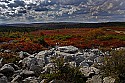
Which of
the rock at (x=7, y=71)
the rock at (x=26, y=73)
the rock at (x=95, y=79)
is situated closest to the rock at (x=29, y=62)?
the rock at (x=7, y=71)

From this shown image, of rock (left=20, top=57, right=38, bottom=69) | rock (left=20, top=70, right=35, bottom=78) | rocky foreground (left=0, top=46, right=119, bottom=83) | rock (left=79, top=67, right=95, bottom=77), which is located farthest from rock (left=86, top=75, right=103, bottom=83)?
rock (left=20, top=57, right=38, bottom=69)

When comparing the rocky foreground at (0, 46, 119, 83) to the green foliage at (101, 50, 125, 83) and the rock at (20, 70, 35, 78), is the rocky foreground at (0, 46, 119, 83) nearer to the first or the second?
the rock at (20, 70, 35, 78)

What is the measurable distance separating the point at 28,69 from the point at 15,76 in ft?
7.73

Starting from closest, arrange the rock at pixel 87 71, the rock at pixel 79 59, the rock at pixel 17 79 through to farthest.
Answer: the rock at pixel 87 71 → the rock at pixel 17 79 → the rock at pixel 79 59

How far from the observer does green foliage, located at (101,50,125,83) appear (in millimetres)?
19766

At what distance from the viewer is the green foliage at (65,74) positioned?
67.9ft

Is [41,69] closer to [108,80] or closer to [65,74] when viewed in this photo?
[65,74]

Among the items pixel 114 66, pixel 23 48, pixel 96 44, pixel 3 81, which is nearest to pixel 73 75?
pixel 114 66

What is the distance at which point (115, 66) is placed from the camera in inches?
792

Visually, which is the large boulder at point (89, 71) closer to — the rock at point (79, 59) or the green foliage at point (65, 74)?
the green foliage at point (65, 74)

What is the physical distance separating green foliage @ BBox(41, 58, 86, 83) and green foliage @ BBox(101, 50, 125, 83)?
164cm

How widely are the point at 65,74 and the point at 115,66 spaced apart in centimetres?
332

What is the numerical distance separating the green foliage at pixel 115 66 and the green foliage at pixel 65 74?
1636 millimetres

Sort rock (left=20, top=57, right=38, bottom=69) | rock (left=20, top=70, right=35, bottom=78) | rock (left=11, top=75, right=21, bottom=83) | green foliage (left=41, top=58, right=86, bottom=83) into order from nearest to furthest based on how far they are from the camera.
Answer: green foliage (left=41, top=58, right=86, bottom=83)
rock (left=11, top=75, right=21, bottom=83)
rock (left=20, top=70, right=35, bottom=78)
rock (left=20, top=57, right=38, bottom=69)
